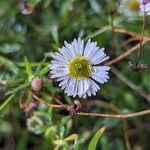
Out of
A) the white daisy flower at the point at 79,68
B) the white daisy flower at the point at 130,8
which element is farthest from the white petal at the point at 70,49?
the white daisy flower at the point at 130,8

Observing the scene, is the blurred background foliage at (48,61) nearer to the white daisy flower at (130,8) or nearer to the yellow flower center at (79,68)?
the white daisy flower at (130,8)

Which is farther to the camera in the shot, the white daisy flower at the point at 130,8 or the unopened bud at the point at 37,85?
the white daisy flower at the point at 130,8

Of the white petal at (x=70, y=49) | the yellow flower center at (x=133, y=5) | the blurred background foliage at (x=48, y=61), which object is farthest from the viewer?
the yellow flower center at (x=133, y=5)

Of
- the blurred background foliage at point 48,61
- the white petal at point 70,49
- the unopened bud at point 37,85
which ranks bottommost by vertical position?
the unopened bud at point 37,85

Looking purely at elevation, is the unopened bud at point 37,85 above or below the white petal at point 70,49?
below

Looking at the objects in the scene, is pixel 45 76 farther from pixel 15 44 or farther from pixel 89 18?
pixel 89 18

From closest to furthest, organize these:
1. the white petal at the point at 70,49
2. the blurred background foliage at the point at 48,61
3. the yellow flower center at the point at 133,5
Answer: the white petal at the point at 70,49 → the blurred background foliage at the point at 48,61 → the yellow flower center at the point at 133,5

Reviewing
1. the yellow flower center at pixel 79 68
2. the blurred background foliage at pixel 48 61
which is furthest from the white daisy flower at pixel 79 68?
the blurred background foliage at pixel 48 61

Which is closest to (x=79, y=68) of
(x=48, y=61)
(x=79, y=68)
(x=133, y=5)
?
(x=79, y=68)
